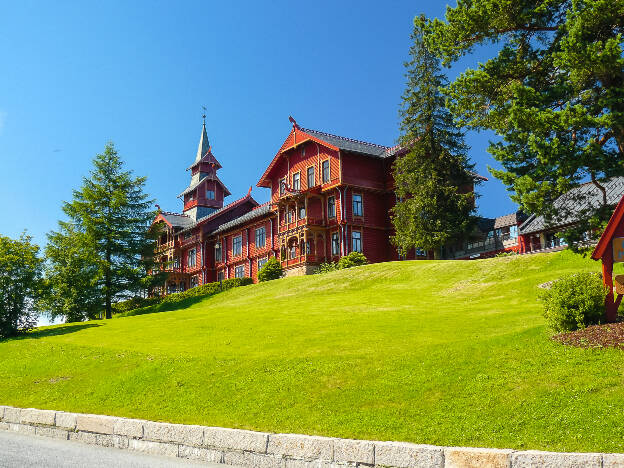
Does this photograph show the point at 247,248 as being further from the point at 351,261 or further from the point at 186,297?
the point at 351,261

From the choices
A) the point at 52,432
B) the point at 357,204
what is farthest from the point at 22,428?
the point at 357,204

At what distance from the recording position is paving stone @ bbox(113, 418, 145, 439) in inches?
424

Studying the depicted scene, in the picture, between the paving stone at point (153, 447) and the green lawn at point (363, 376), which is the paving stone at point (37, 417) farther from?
the paving stone at point (153, 447)

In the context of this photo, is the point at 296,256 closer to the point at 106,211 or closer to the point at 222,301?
the point at 222,301

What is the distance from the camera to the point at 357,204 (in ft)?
155

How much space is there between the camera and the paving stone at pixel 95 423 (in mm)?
11266

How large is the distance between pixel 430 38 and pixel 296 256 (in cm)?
2944

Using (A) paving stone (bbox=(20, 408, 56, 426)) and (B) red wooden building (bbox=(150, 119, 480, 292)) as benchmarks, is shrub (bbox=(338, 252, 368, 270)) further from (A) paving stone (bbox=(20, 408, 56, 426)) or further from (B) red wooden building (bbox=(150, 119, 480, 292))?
(A) paving stone (bbox=(20, 408, 56, 426))

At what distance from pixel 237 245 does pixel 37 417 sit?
1904 inches

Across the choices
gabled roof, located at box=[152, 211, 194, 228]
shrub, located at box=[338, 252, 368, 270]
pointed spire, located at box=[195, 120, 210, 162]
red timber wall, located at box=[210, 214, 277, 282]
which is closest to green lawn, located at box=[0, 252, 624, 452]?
shrub, located at box=[338, 252, 368, 270]

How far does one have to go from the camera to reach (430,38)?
19781mm

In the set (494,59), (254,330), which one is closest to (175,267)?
(254,330)

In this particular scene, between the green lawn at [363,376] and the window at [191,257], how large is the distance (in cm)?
4316

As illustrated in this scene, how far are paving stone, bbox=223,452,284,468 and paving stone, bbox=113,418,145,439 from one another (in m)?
2.15
